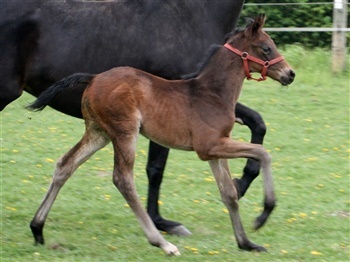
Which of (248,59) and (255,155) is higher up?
(248,59)

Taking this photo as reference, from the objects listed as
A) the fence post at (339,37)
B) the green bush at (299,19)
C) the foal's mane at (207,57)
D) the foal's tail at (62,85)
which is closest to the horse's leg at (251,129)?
the foal's mane at (207,57)

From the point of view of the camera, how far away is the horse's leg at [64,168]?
586 cm

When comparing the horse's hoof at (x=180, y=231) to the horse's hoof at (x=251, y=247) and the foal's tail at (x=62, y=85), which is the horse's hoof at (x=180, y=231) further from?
the foal's tail at (x=62, y=85)

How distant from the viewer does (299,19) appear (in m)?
16.3

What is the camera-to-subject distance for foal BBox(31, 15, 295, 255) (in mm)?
5496

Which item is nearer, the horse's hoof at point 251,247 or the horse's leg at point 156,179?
the horse's hoof at point 251,247

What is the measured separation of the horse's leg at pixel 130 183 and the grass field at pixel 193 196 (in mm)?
113

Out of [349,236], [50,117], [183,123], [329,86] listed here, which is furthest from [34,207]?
[329,86]

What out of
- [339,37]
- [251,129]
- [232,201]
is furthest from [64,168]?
[339,37]

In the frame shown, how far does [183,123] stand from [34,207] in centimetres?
205

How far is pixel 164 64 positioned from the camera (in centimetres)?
630

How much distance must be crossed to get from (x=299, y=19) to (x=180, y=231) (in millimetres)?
10649

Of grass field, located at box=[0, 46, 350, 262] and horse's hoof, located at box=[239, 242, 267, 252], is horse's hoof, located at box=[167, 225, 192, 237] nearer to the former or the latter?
grass field, located at box=[0, 46, 350, 262]

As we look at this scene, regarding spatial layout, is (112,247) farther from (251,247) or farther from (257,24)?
(257,24)
